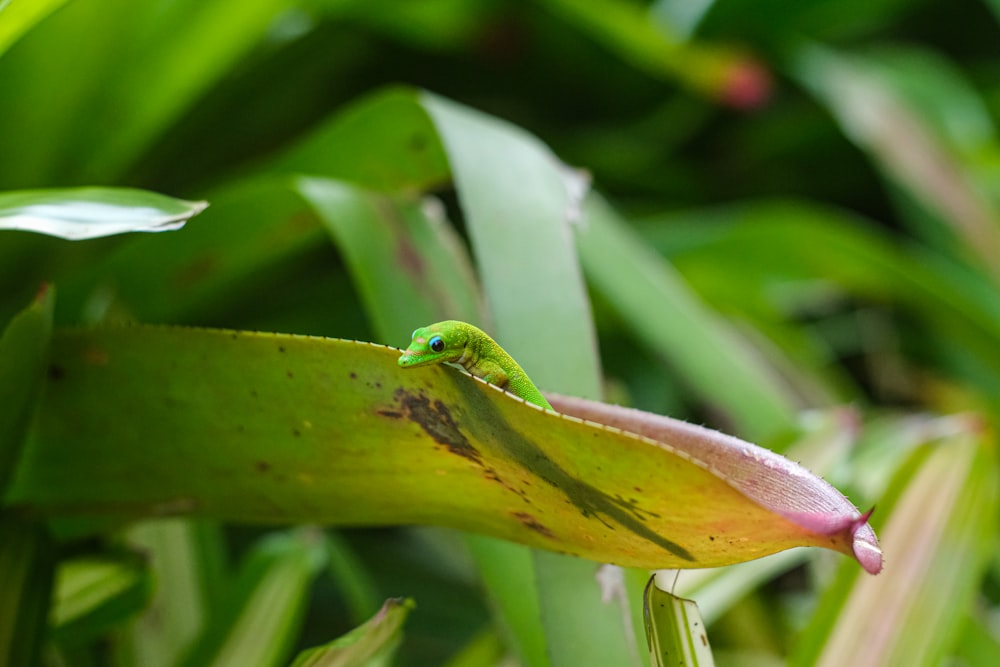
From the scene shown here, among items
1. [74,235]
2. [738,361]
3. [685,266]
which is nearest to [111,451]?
[74,235]

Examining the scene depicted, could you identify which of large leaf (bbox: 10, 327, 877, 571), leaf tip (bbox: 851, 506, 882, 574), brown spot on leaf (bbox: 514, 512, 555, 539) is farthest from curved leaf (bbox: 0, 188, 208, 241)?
leaf tip (bbox: 851, 506, 882, 574)

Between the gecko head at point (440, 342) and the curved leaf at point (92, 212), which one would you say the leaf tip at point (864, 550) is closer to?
the gecko head at point (440, 342)

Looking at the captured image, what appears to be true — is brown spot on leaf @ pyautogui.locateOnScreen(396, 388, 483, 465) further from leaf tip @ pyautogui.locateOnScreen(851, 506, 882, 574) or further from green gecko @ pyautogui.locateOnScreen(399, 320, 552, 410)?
leaf tip @ pyautogui.locateOnScreen(851, 506, 882, 574)

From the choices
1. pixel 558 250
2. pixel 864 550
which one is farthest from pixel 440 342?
pixel 864 550

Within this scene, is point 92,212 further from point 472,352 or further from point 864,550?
point 864,550

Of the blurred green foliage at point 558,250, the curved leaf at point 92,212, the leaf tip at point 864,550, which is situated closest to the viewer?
the leaf tip at point 864,550

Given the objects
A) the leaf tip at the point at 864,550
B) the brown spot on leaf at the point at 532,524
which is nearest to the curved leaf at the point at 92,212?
the brown spot on leaf at the point at 532,524
